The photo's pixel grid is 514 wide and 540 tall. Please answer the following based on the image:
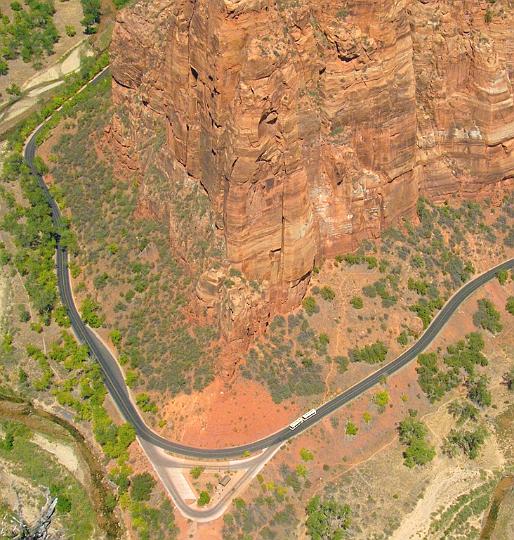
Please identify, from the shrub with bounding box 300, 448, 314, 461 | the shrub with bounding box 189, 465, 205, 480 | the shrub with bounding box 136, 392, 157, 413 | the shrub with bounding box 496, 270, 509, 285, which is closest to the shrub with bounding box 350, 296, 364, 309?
the shrub with bounding box 300, 448, 314, 461

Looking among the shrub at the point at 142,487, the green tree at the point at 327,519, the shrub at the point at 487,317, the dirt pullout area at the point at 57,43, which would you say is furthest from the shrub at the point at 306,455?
the dirt pullout area at the point at 57,43

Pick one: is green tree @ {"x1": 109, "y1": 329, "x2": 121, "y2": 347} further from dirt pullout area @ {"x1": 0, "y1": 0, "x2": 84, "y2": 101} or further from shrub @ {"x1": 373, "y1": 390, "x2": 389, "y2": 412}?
dirt pullout area @ {"x1": 0, "y1": 0, "x2": 84, "y2": 101}

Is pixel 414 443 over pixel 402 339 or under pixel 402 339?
under

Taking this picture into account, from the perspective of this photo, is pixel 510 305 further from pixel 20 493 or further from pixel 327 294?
pixel 20 493

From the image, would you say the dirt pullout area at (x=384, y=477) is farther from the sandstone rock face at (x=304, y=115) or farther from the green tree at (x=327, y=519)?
the sandstone rock face at (x=304, y=115)

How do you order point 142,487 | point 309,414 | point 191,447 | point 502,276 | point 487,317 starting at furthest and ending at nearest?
point 502,276 → point 487,317 → point 309,414 → point 191,447 → point 142,487

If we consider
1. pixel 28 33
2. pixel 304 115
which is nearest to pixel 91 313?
pixel 304 115

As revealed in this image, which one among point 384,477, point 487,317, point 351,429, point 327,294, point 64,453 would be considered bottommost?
point 384,477

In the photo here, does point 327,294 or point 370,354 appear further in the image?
point 327,294
